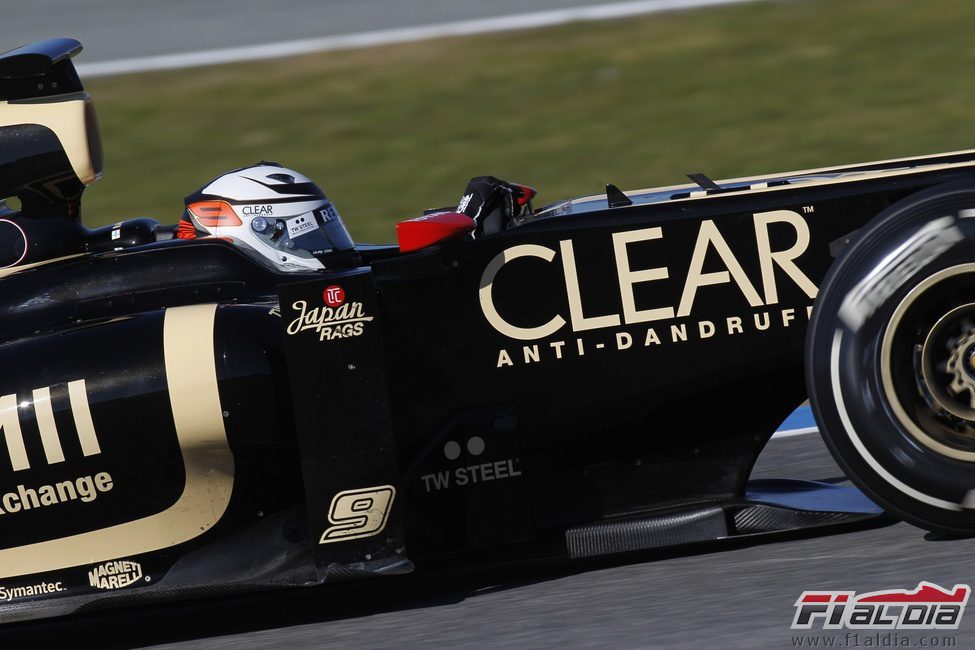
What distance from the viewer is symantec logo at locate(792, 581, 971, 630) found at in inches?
130

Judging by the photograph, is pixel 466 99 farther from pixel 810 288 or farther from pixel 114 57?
pixel 810 288

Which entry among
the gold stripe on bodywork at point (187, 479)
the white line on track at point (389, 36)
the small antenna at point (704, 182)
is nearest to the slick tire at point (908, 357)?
the small antenna at point (704, 182)

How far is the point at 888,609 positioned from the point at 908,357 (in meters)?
0.72

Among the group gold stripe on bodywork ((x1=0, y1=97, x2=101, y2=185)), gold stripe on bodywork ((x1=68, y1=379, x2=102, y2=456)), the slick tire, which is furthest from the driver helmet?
the slick tire

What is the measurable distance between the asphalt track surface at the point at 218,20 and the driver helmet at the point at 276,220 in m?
7.45

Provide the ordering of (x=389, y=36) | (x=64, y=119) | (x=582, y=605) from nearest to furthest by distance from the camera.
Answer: (x=582, y=605)
(x=64, y=119)
(x=389, y=36)

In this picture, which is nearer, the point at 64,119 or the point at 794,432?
the point at 64,119

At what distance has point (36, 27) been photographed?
1239cm

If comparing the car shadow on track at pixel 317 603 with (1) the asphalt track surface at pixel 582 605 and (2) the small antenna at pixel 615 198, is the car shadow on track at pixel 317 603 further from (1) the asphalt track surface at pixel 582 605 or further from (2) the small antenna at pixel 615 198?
(2) the small antenna at pixel 615 198

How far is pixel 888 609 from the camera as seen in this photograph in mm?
3400

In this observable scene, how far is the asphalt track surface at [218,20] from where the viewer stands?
12.0 m

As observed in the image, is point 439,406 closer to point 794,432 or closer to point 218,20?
point 794,432

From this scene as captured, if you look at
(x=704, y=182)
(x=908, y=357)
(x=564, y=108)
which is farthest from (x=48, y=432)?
(x=564, y=108)

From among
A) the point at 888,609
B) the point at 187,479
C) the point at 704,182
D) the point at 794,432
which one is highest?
the point at 704,182
